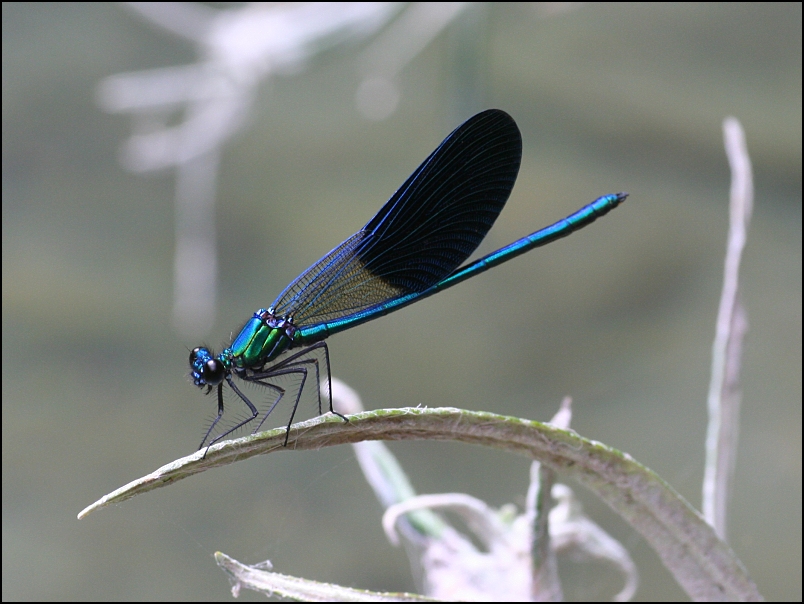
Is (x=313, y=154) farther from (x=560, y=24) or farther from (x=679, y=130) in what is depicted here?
(x=679, y=130)

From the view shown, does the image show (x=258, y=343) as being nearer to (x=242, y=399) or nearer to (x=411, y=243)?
(x=242, y=399)

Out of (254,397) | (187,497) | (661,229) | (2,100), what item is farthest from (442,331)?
(2,100)

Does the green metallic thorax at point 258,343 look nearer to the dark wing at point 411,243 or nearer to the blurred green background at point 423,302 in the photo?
the dark wing at point 411,243

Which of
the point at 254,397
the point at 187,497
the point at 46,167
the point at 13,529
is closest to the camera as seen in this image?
the point at 254,397

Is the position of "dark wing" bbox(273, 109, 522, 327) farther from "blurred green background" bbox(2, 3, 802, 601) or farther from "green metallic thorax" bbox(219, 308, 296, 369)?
"blurred green background" bbox(2, 3, 802, 601)

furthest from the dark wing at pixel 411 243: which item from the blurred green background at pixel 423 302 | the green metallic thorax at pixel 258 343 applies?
the blurred green background at pixel 423 302

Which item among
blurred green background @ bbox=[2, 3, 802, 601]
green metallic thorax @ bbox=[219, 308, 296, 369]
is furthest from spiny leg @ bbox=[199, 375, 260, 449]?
blurred green background @ bbox=[2, 3, 802, 601]

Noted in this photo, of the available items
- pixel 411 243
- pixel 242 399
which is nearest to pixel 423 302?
pixel 411 243

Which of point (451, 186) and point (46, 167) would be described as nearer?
point (451, 186)
